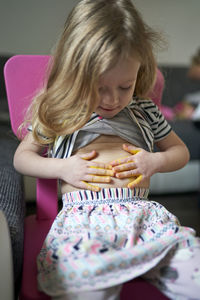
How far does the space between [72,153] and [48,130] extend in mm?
78

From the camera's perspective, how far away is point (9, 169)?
92 cm

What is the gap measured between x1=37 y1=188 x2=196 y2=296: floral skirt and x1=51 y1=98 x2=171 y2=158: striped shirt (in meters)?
0.11

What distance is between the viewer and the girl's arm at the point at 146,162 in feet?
2.40

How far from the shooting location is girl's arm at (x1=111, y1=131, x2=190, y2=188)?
2.40ft

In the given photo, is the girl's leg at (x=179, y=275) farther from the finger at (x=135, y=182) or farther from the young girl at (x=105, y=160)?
the finger at (x=135, y=182)

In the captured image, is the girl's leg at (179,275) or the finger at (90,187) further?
the finger at (90,187)

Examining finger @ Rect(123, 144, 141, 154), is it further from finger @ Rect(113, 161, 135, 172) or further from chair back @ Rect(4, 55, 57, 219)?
chair back @ Rect(4, 55, 57, 219)

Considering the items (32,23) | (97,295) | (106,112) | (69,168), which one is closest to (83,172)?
(69,168)

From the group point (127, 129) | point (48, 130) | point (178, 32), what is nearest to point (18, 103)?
point (48, 130)

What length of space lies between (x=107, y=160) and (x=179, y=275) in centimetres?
28

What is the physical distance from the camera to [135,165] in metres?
0.74

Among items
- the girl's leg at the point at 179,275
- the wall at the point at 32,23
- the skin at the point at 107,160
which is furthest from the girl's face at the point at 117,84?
the wall at the point at 32,23

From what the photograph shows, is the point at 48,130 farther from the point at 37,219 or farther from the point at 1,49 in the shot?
the point at 1,49

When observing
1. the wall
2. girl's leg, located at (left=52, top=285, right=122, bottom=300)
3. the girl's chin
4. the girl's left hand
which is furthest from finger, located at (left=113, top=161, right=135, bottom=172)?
the wall
